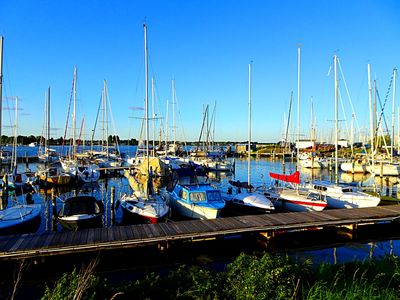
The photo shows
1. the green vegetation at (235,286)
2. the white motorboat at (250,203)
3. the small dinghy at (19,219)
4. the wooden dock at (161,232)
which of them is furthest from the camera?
the white motorboat at (250,203)

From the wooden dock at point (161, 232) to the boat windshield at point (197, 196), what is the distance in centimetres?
343

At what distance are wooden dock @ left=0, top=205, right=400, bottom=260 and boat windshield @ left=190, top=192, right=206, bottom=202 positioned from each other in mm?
3431

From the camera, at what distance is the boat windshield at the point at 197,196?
2000 cm

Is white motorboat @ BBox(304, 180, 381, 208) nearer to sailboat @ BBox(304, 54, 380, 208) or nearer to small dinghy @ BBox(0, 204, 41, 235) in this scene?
sailboat @ BBox(304, 54, 380, 208)

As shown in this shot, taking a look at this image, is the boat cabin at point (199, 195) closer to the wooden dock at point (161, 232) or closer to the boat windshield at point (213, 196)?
the boat windshield at point (213, 196)

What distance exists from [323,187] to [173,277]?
19.3 m

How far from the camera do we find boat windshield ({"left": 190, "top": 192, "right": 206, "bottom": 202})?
20003 millimetres

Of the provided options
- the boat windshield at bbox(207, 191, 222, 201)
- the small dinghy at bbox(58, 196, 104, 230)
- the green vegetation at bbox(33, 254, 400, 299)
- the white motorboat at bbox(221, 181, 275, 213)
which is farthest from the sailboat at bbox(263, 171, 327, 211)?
the green vegetation at bbox(33, 254, 400, 299)

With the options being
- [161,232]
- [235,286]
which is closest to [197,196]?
[161,232]

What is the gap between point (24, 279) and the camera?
12133mm

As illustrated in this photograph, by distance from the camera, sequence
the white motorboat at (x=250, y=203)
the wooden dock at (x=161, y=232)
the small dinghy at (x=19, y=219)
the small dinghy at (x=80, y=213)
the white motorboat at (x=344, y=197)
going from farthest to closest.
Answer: the white motorboat at (x=344, y=197)
the white motorboat at (x=250, y=203)
the small dinghy at (x=80, y=213)
the small dinghy at (x=19, y=219)
the wooden dock at (x=161, y=232)

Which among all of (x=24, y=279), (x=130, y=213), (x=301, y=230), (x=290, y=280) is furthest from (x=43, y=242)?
(x=301, y=230)

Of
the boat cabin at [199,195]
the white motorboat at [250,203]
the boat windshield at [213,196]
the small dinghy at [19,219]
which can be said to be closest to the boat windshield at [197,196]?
the boat cabin at [199,195]

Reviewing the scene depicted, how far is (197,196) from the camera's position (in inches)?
793
